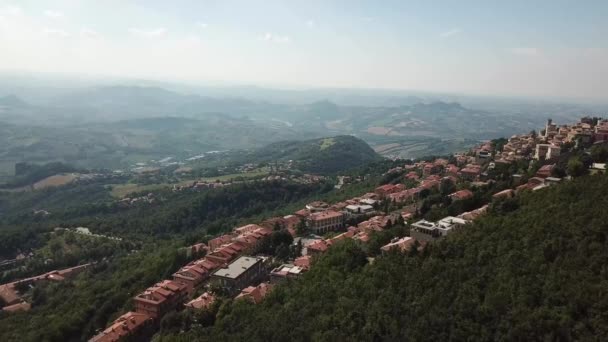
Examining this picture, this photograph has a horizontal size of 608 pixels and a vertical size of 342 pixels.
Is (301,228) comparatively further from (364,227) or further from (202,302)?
(202,302)

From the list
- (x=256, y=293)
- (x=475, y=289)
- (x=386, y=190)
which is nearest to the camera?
(x=475, y=289)

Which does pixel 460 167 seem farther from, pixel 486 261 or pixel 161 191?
pixel 161 191

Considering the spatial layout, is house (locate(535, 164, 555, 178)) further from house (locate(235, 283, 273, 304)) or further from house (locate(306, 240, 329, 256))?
house (locate(235, 283, 273, 304))

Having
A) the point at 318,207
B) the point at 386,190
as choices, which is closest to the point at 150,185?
the point at 318,207

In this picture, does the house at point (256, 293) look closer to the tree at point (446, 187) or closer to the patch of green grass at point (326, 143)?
the tree at point (446, 187)

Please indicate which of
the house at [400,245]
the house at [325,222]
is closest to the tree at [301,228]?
the house at [325,222]

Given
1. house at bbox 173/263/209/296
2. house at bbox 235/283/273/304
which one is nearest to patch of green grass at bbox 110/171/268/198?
house at bbox 173/263/209/296
